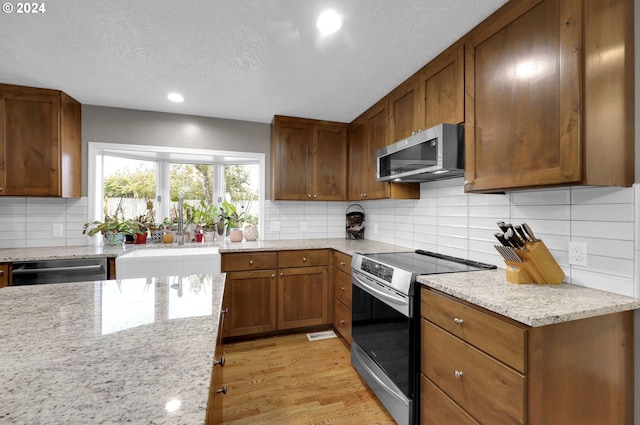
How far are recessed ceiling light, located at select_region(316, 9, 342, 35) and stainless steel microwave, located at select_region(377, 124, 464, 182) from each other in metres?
0.82

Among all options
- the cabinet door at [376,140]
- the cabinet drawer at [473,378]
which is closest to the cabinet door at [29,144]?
the cabinet door at [376,140]

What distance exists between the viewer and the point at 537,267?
55.6 inches

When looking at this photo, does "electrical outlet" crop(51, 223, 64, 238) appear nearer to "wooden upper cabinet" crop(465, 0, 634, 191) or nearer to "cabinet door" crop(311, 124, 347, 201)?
"cabinet door" crop(311, 124, 347, 201)

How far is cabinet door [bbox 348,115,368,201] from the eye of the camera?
3.00m

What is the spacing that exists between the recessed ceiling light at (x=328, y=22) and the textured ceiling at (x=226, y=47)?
0.04 metres

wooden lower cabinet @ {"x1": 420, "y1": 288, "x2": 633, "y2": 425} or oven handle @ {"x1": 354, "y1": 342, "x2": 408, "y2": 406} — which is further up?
wooden lower cabinet @ {"x1": 420, "y1": 288, "x2": 633, "y2": 425}

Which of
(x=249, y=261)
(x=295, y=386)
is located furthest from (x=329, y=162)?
(x=295, y=386)

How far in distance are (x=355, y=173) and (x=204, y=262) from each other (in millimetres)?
1763

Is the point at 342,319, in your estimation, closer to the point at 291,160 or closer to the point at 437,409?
the point at 437,409

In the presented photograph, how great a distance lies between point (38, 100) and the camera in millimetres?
2475

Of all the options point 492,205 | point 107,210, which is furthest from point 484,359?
point 107,210

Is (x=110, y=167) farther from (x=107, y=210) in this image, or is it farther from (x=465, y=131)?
(x=465, y=131)

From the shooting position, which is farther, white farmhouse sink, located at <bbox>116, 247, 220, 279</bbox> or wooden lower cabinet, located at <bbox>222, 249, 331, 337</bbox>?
wooden lower cabinet, located at <bbox>222, 249, 331, 337</bbox>

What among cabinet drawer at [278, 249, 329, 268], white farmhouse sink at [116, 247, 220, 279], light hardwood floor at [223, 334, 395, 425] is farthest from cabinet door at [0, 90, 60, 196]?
light hardwood floor at [223, 334, 395, 425]
